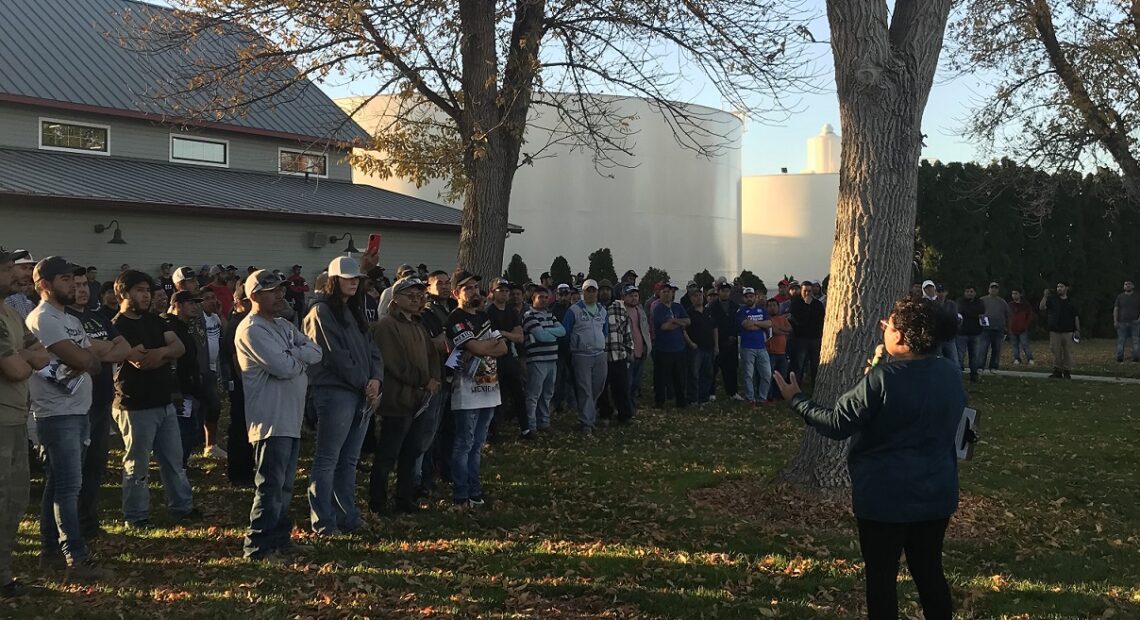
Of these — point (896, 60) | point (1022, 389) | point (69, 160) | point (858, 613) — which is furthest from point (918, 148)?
point (69, 160)

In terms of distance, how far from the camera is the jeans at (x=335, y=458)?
6824mm

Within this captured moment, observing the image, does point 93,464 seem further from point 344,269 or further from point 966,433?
point 966,433

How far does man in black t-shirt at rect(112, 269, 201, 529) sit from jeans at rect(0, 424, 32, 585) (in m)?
1.27

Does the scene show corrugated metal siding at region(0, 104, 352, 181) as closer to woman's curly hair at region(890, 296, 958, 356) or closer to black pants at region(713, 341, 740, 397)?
black pants at region(713, 341, 740, 397)

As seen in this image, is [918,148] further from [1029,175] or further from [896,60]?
[1029,175]

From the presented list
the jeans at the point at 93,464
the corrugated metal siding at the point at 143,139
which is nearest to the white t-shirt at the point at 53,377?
the jeans at the point at 93,464

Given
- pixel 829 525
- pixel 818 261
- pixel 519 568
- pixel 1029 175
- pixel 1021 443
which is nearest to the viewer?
pixel 519 568

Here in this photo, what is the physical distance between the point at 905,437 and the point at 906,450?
0.06 metres

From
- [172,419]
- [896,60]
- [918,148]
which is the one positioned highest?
[896,60]

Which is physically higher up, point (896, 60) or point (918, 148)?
point (896, 60)

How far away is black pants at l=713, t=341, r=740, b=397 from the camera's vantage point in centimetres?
1572

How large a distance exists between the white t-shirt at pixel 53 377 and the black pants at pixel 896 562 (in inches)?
A: 181

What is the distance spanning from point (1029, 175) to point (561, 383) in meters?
15.7

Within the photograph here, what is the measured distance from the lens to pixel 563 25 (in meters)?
13.7
